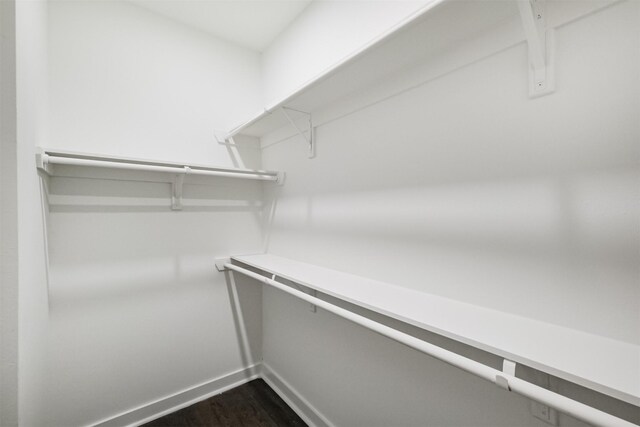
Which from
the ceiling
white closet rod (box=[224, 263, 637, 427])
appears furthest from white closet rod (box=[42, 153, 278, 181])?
white closet rod (box=[224, 263, 637, 427])

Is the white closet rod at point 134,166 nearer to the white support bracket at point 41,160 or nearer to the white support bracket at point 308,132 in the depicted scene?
the white support bracket at point 41,160

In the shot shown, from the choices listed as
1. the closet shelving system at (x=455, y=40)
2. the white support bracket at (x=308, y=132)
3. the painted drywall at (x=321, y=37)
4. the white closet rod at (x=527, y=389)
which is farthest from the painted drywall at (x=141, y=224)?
the white closet rod at (x=527, y=389)

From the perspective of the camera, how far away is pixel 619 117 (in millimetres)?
630

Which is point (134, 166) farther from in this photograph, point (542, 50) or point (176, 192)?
point (542, 50)

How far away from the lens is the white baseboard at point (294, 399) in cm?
154

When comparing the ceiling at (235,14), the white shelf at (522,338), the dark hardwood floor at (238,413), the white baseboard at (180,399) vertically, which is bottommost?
the dark hardwood floor at (238,413)

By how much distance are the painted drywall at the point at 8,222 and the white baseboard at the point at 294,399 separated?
1301 millimetres

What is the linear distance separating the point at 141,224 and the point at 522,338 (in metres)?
1.85

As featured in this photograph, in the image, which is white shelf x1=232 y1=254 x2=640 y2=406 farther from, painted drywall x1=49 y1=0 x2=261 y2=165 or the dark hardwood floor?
painted drywall x1=49 y1=0 x2=261 y2=165

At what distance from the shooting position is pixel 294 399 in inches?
67.9

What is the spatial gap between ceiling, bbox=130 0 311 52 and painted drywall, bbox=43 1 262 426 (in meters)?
0.07

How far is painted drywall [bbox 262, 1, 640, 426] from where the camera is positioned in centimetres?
64

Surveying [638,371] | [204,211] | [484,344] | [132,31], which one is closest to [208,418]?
[204,211]

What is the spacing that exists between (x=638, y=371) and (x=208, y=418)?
1960 millimetres
